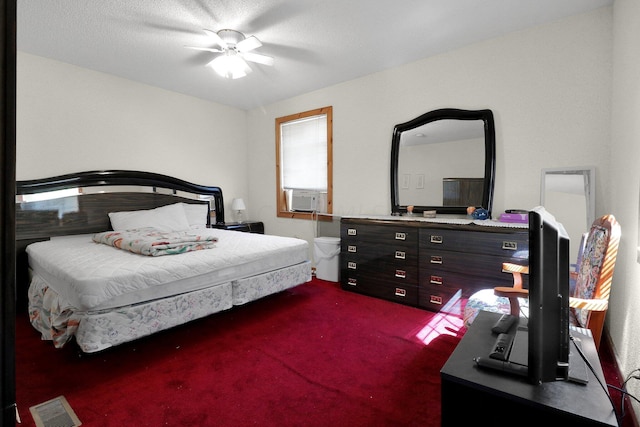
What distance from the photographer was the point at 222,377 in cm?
194

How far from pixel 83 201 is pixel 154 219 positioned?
2.46 ft

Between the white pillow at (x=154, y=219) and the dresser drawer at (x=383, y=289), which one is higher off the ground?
the white pillow at (x=154, y=219)

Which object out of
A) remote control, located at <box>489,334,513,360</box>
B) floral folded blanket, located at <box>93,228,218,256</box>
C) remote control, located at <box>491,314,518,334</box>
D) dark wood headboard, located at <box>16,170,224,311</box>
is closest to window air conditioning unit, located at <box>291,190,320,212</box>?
dark wood headboard, located at <box>16,170,224,311</box>

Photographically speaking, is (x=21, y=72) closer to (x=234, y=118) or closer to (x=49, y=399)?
(x=234, y=118)

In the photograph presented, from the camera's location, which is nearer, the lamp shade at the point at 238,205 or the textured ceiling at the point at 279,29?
the textured ceiling at the point at 279,29

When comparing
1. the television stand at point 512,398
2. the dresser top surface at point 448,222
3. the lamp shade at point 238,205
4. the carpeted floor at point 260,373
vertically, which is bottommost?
the carpeted floor at point 260,373

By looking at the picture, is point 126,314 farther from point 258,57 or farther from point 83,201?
point 258,57

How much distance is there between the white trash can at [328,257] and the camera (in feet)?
13.0

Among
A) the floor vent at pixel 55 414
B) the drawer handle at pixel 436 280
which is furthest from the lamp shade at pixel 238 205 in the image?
the floor vent at pixel 55 414

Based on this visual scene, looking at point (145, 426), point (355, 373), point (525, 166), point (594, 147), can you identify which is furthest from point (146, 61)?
point (594, 147)

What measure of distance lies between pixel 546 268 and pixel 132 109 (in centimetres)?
458

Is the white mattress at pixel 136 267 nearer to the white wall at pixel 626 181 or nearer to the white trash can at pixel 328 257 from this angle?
the white trash can at pixel 328 257

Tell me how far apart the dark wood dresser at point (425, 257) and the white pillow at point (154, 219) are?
6.66 ft

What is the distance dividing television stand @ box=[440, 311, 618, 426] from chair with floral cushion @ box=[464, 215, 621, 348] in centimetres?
49
